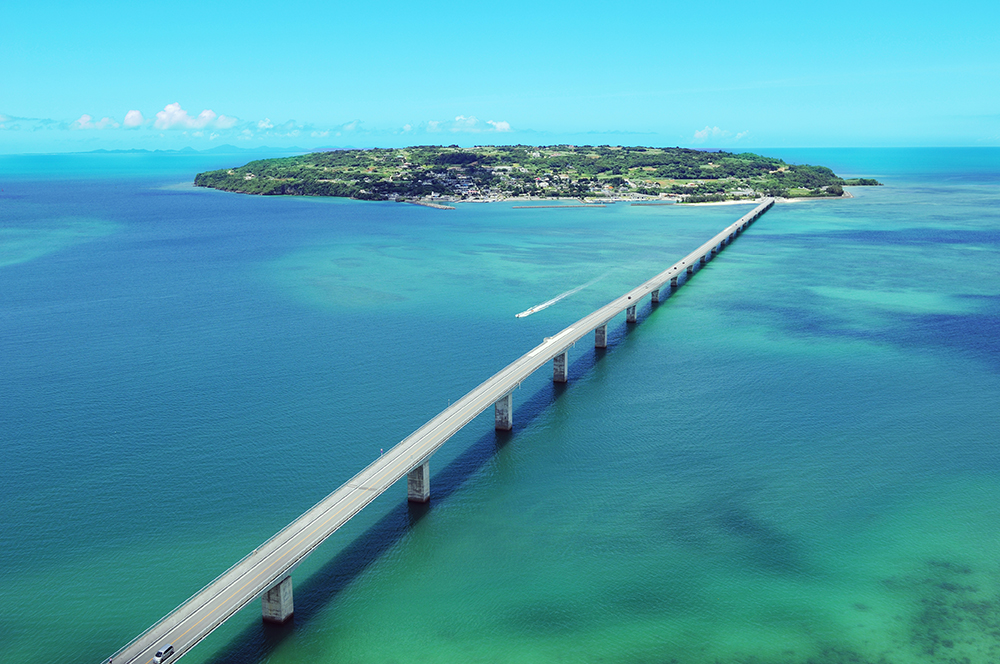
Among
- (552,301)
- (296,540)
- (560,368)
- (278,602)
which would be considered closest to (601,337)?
(560,368)

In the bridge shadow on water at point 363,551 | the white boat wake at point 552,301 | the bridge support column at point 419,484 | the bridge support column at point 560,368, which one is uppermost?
the white boat wake at point 552,301

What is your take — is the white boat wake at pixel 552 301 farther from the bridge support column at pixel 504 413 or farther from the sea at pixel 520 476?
the bridge support column at pixel 504 413

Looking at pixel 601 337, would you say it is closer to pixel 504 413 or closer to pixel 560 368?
pixel 560 368

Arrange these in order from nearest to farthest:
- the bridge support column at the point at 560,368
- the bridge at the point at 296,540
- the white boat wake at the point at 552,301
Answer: the bridge at the point at 296,540 → the bridge support column at the point at 560,368 → the white boat wake at the point at 552,301

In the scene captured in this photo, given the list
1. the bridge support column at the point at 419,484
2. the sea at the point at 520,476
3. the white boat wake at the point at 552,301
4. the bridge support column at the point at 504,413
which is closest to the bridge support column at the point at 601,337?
the sea at the point at 520,476

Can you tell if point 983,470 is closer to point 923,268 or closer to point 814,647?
point 814,647

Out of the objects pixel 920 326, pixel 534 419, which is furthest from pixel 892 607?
pixel 920 326
